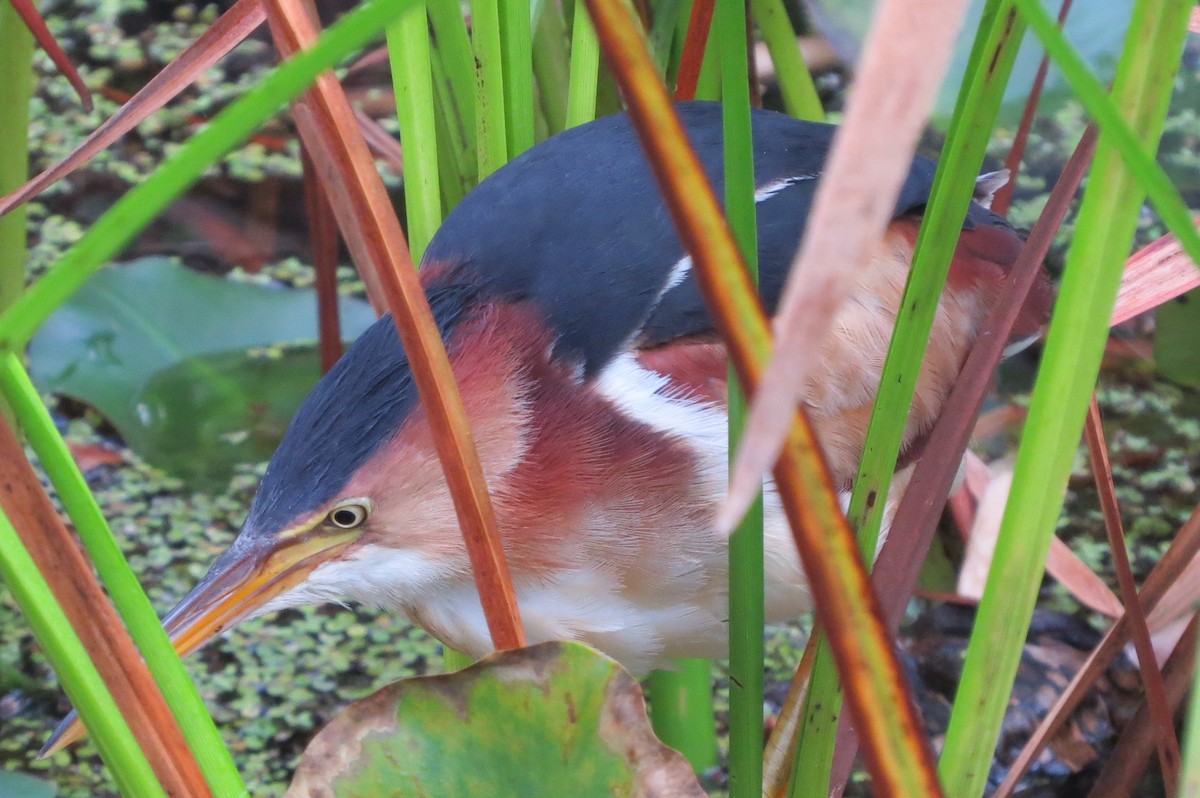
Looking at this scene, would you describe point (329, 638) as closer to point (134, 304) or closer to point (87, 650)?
point (134, 304)

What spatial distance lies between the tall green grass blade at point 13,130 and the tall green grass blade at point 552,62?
460mm

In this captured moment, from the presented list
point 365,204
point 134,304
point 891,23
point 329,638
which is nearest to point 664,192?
point 891,23

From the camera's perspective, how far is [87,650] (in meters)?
0.58

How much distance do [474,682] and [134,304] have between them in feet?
4.17

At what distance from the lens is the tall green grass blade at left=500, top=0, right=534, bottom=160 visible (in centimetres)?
88

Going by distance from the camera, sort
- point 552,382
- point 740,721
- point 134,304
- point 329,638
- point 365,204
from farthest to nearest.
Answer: point 134,304 < point 329,638 < point 552,382 < point 740,721 < point 365,204

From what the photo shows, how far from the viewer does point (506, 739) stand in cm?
65

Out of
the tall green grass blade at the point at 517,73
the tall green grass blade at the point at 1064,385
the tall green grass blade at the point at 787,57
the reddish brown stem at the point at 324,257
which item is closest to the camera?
the tall green grass blade at the point at 1064,385

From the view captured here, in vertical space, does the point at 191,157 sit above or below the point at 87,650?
above

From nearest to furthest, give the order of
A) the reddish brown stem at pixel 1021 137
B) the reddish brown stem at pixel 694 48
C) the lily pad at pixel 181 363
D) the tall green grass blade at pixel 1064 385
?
the tall green grass blade at pixel 1064 385 → the reddish brown stem at pixel 694 48 → the reddish brown stem at pixel 1021 137 → the lily pad at pixel 181 363

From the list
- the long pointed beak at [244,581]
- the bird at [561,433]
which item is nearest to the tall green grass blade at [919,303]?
the bird at [561,433]

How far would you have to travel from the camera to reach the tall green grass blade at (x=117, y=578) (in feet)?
1.60

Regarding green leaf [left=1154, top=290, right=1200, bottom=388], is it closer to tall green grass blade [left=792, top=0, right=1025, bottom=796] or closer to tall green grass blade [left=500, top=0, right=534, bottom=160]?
tall green grass blade [left=500, top=0, right=534, bottom=160]

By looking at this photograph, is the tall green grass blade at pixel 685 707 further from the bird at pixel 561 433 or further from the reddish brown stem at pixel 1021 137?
the reddish brown stem at pixel 1021 137
